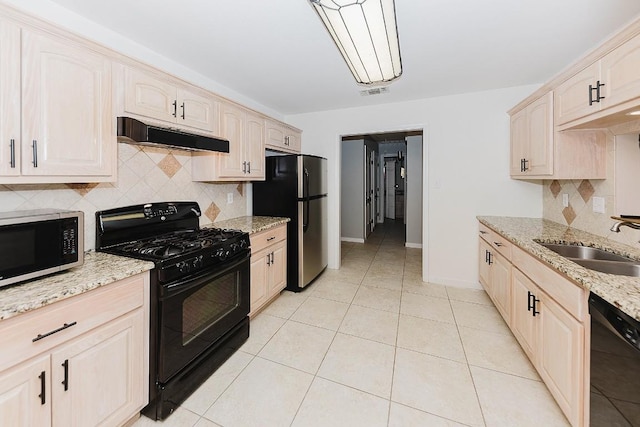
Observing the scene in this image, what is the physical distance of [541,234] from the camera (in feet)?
7.07

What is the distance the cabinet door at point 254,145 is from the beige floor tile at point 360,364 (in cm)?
188

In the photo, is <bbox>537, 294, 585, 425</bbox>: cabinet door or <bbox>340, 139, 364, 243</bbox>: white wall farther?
<bbox>340, 139, 364, 243</bbox>: white wall

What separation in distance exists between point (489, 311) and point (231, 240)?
2668mm

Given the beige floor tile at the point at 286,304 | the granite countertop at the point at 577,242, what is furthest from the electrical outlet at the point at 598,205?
the beige floor tile at the point at 286,304

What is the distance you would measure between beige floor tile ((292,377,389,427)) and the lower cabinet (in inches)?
37.7

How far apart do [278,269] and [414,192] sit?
366cm

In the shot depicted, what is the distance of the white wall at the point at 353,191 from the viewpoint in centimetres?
589

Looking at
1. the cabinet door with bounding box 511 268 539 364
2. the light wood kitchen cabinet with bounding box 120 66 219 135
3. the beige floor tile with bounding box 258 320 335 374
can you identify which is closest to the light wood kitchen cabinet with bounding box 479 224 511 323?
the cabinet door with bounding box 511 268 539 364

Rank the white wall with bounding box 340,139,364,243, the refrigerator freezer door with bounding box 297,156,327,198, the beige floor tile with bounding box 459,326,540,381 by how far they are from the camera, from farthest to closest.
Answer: the white wall with bounding box 340,139,364,243
the refrigerator freezer door with bounding box 297,156,327,198
the beige floor tile with bounding box 459,326,540,381

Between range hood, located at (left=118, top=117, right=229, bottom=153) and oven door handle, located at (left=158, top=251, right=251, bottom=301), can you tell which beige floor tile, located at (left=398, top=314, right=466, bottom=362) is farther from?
range hood, located at (left=118, top=117, right=229, bottom=153)

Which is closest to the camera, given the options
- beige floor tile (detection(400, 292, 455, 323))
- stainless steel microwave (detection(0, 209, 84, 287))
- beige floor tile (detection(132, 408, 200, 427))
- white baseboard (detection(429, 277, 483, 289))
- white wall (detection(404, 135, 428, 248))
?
stainless steel microwave (detection(0, 209, 84, 287))

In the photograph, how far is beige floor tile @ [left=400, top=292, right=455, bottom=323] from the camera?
8.59ft

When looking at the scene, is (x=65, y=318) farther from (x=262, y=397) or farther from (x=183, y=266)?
(x=262, y=397)

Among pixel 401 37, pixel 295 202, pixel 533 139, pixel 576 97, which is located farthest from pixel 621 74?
pixel 295 202
